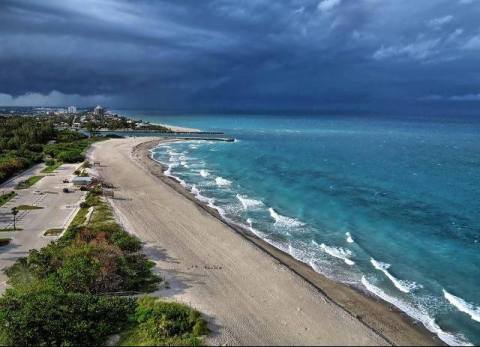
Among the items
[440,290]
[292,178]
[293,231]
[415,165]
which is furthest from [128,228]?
[415,165]

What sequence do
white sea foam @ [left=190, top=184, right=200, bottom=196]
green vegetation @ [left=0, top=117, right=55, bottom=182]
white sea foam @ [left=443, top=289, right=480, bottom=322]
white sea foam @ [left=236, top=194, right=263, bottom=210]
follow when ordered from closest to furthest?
white sea foam @ [left=443, top=289, right=480, bottom=322] → white sea foam @ [left=236, top=194, right=263, bottom=210] → white sea foam @ [left=190, top=184, right=200, bottom=196] → green vegetation @ [left=0, top=117, right=55, bottom=182]

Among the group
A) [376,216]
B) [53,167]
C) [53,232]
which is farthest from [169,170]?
[376,216]

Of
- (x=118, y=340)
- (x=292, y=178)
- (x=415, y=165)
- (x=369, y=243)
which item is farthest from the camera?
(x=415, y=165)

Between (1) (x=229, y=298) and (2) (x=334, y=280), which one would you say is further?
(2) (x=334, y=280)

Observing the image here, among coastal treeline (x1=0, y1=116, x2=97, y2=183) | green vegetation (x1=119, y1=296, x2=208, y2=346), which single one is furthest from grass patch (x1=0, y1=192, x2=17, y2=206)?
green vegetation (x1=119, y1=296, x2=208, y2=346)

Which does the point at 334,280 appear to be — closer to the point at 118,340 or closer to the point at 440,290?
the point at 440,290

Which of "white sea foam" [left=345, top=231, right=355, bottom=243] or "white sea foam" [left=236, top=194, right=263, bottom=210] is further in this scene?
"white sea foam" [left=236, top=194, right=263, bottom=210]

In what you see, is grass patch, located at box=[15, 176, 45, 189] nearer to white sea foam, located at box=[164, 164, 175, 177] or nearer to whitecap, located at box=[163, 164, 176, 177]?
whitecap, located at box=[163, 164, 176, 177]

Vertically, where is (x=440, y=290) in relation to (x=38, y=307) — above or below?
below
